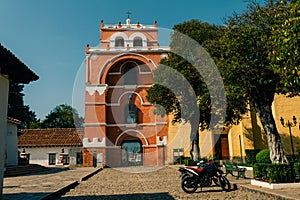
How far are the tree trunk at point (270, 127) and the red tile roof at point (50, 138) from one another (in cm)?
2622

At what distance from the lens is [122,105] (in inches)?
1192

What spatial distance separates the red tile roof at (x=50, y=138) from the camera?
33.5 metres

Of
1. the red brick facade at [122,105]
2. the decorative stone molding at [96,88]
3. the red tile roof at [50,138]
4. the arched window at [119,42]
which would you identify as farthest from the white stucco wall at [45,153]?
the arched window at [119,42]

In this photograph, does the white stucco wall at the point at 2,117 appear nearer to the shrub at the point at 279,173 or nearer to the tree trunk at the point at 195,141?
the shrub at the point at 279,173

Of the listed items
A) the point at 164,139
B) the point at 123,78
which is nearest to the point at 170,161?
the point at 164,139

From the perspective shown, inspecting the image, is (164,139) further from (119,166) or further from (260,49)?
(260,49)

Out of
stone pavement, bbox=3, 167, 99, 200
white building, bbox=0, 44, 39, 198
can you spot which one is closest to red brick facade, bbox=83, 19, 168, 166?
stone pavement, bbox=3, 167, 99, 200

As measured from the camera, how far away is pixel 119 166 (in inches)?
1128

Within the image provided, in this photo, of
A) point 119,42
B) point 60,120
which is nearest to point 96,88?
point 119,42

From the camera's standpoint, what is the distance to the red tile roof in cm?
3347

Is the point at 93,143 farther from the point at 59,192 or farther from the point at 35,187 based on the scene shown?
the point at 59,192

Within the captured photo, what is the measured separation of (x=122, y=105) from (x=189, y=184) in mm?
21290

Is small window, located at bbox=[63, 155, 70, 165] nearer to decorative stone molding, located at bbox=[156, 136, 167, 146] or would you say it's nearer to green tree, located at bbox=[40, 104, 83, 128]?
decorative stone molding, located at bbox=[156, 136, 167, 146]

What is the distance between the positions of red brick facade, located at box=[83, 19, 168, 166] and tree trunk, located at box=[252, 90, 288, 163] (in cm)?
1797
